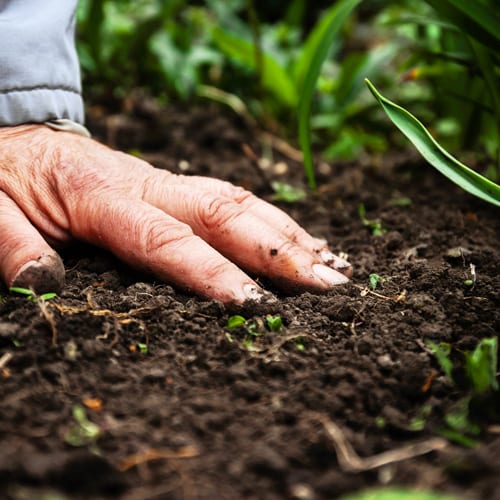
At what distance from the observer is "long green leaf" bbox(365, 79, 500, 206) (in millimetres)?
1138

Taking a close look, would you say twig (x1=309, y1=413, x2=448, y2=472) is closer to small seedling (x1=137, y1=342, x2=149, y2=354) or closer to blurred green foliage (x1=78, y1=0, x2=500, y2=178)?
small seedling (x1=137, y1=342, x2=149, y2=354)

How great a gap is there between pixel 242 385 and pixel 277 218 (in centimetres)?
55

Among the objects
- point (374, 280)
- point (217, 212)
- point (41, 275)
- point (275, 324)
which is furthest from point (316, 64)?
point (41, 275)

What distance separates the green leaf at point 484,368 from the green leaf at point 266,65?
178 centimetres

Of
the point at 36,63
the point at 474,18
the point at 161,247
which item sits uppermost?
the point at 474,18

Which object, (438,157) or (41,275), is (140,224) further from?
(438,157)

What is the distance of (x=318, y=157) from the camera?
2439 millimetres

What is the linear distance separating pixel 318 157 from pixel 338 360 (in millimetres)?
1500

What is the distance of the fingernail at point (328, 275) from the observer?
4.22 ft

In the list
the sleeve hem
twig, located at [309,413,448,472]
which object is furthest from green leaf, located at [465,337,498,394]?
the sleeve hem

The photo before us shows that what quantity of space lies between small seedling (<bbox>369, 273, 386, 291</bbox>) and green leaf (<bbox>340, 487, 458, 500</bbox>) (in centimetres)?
56

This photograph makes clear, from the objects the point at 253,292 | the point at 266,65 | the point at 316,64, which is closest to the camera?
the point at 253,292

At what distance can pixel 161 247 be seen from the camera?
125 cm

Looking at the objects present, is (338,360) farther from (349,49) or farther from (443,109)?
(349,49)
